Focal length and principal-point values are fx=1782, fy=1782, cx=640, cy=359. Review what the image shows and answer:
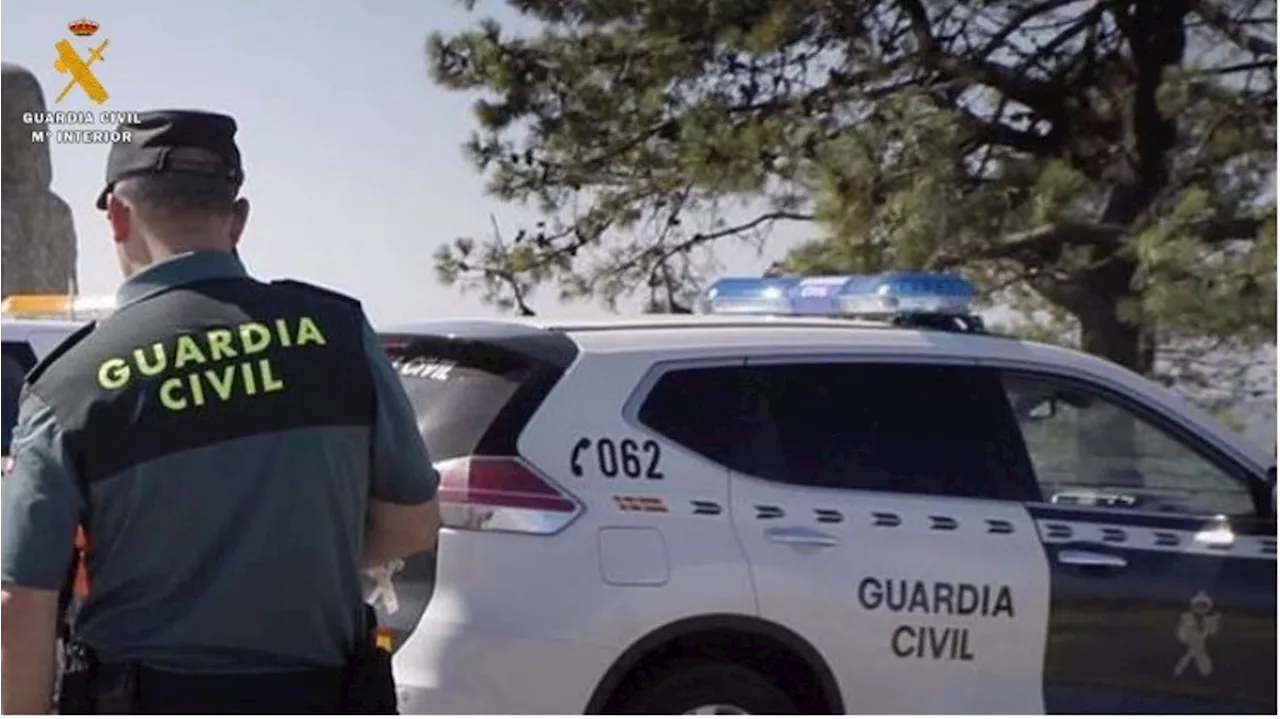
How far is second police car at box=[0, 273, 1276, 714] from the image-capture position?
13.2 ft

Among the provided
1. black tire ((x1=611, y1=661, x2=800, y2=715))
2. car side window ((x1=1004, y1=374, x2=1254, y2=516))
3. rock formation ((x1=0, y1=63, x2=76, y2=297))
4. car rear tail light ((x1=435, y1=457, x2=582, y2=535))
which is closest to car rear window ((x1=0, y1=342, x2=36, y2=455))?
rock formation ((x1=0, y1=63, x2=76, y2=297))

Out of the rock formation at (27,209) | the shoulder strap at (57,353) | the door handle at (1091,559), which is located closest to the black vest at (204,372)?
the shoulder strap at (57,353)

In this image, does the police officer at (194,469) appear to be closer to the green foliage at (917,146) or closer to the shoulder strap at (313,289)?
the shoulder strap at (313,289)

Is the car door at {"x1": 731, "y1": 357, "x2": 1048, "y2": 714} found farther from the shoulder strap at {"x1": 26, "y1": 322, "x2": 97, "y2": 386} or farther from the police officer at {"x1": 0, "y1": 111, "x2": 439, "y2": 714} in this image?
the shoulder strap at {"x1": 26, "y1": 322, "x2": 97, "y2": 386}

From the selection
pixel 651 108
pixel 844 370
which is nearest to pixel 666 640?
pixel 844 370

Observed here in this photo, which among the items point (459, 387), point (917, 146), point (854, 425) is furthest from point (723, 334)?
point (917, 146)

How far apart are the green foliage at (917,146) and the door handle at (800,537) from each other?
3.72 m

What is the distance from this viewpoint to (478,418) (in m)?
4.16

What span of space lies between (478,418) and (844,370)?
37.4 inches

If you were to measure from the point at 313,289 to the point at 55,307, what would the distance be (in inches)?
140

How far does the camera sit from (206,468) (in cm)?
237

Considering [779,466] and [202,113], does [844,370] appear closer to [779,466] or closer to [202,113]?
[779,466]

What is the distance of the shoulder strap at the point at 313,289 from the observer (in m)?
2.51

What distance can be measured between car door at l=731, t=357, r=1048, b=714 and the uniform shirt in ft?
6.05
